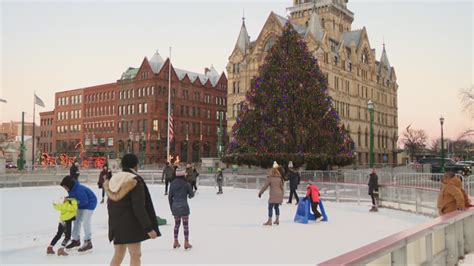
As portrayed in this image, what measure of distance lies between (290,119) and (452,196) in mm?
26126

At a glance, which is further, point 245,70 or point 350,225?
point 245,70

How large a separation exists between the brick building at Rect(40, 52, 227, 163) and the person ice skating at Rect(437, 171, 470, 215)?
6531cm

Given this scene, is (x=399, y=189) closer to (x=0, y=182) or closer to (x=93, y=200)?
(x=93, y=200)

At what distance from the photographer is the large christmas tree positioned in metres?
33.5

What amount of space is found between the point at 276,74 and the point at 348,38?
45019 mm

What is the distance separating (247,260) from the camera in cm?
858

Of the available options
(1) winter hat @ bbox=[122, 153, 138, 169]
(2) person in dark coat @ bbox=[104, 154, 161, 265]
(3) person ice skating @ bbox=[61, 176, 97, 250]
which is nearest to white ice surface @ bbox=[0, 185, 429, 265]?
(3) person ice skating @ bbox=[61, 176, 97, 250]

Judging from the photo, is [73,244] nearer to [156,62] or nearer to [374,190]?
[374,190]

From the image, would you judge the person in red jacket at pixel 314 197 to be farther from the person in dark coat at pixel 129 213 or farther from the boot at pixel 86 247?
the person in dark coat at pixel 129 213

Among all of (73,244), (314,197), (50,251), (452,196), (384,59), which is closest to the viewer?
(452,196)

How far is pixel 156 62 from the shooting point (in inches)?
3108

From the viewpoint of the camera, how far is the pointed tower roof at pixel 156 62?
78.4 metres

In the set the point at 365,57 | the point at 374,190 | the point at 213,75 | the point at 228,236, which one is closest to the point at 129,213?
the point at 228,236

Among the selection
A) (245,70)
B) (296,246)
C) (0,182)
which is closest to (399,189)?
(296,246)
